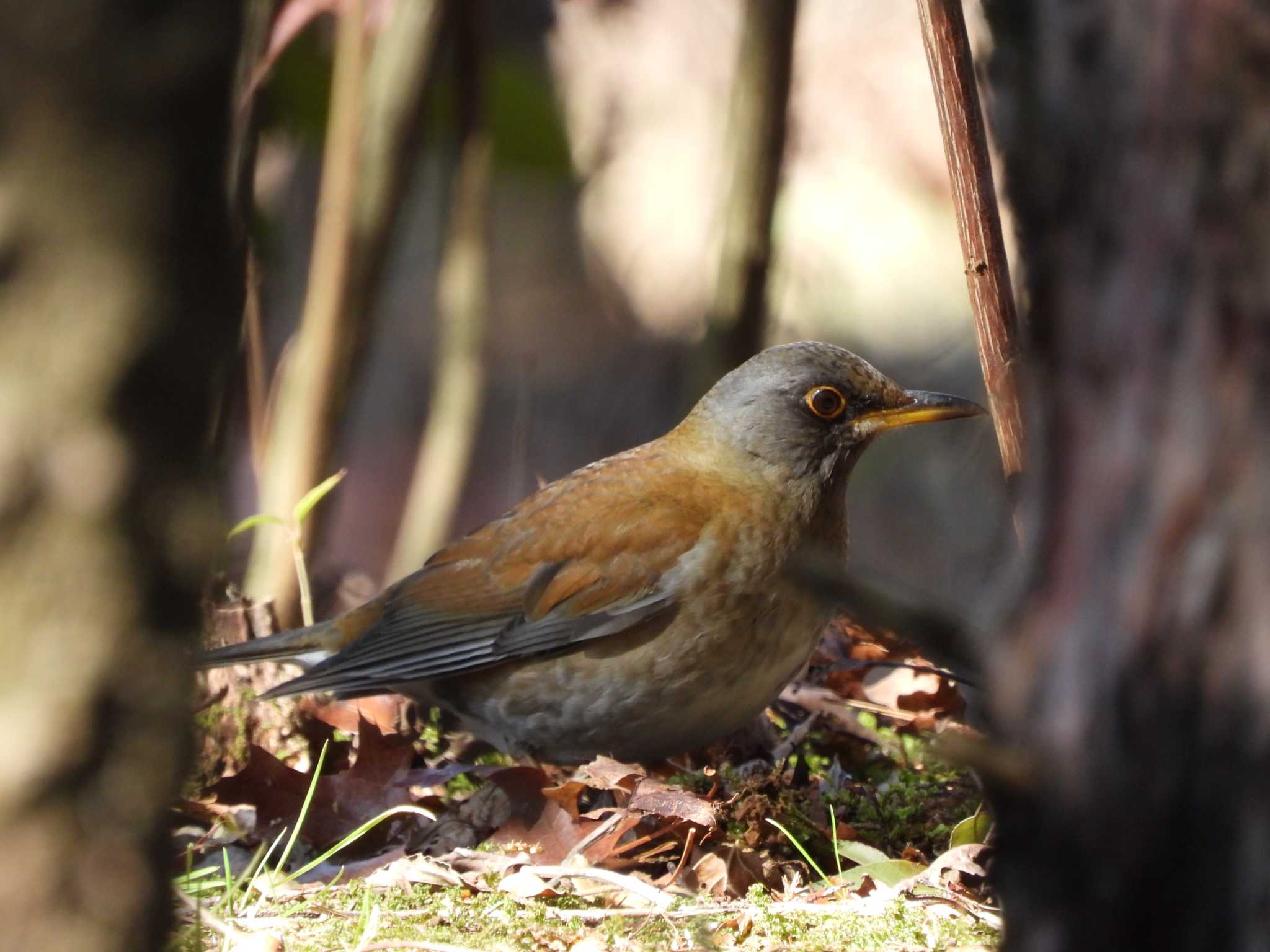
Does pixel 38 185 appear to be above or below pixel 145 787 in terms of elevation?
above

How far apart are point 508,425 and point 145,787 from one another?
8944 mm

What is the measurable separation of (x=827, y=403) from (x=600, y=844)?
174 centimetres

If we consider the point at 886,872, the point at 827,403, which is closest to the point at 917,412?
the point at 827,403

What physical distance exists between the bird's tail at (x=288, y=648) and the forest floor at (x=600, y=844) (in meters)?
0.18

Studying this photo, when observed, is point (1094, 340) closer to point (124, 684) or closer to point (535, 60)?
point (124, 684)

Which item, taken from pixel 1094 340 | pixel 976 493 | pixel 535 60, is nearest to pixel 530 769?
pixel 1094 340

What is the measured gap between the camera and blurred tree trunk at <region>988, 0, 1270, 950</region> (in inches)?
56.9

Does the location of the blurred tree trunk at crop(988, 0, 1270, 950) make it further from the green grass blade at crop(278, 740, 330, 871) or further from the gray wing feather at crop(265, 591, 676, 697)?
the gray wing feather at crop(265, 591, 676, 697)

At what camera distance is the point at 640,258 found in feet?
33.5

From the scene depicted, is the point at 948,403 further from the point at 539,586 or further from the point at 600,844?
the point at 600,844

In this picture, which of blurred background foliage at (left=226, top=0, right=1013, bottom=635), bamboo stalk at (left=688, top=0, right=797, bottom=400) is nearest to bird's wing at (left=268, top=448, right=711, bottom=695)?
bamboo stalk at (left=688, top=0, right=797, bottom=400)

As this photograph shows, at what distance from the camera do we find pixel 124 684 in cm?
155

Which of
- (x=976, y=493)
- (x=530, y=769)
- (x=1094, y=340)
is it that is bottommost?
(x=976, y=493)

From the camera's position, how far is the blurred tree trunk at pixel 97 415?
1.47 meters
